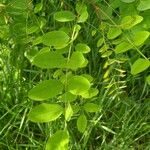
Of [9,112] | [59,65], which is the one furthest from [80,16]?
[9,112]

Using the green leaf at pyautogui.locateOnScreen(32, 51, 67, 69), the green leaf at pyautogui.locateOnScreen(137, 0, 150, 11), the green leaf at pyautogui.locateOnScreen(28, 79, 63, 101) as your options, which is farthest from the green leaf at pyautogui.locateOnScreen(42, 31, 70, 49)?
the green leaf at pyautogui.locateOnScreen(137, 0, 150, 11)

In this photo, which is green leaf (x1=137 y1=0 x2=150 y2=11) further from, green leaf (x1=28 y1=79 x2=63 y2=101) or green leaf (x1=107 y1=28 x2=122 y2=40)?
green leaf (x1=28 y1=79 x2=63 y2=101)

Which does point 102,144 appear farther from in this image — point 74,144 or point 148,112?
point 148,112

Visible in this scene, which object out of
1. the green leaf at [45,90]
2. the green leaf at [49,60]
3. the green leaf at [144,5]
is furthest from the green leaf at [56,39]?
the green leaf at [144,5]

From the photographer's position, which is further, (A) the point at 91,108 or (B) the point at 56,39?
(A) the point at 91,108

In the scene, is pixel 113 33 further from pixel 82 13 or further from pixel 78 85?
pixel 78 85

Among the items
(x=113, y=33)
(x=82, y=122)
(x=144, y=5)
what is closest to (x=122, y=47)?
(x=113, y=33)
